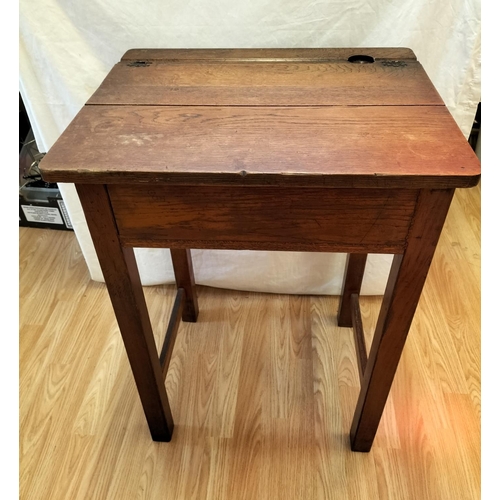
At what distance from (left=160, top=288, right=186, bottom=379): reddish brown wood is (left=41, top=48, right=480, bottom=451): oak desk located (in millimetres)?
178

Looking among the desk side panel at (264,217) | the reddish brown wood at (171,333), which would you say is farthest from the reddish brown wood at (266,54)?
the reddish brown wood at (171,333)

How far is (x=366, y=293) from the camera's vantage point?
4.49 ft

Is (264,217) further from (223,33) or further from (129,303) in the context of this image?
(223,33)

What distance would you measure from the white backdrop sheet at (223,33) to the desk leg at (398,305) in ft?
1.72

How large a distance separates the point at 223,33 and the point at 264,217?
1.76 ft

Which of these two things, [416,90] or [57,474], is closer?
[416,90]

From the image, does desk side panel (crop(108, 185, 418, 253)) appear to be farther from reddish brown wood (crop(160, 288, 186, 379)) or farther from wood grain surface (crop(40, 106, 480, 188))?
reddish brown wood (crop(160, 288, 186, 379))

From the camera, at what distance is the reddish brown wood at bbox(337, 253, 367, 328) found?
114 centimetres

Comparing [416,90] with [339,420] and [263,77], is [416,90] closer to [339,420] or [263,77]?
[263,77]

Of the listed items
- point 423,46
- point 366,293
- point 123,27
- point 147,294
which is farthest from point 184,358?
point 423,46

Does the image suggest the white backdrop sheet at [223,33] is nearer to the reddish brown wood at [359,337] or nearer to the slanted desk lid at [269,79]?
the slanted desk lid at [269,79]

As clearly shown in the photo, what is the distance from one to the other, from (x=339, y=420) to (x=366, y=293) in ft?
1.36

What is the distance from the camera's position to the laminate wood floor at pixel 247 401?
0.98 metres

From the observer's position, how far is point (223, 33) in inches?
39.6
